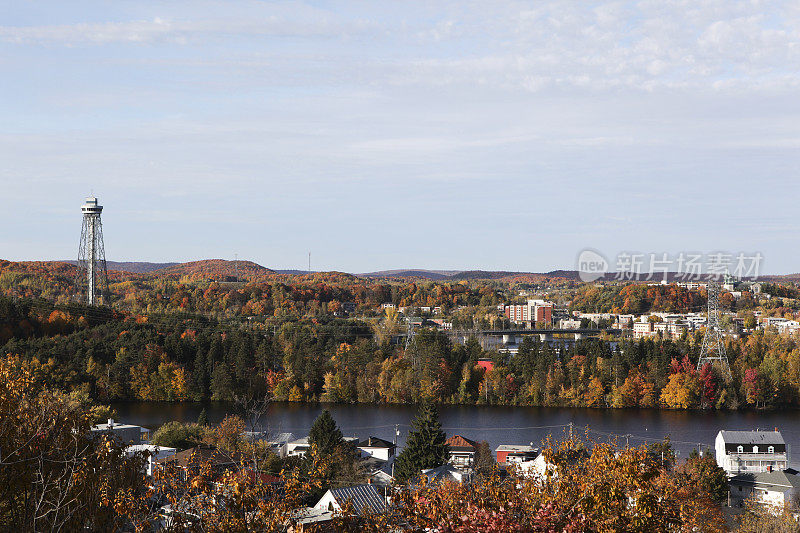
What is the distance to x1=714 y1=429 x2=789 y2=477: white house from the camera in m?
11.8

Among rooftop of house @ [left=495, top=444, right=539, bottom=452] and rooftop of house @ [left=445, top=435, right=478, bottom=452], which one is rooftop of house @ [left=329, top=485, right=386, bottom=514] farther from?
rooftop of house @ [left=495, top=444, right=539, bottom=452]

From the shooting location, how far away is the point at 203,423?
46.5 ft

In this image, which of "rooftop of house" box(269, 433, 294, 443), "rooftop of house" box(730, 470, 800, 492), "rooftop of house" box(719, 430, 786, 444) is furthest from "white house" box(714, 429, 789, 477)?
"rooftop of house" box(269, 433, 294, 443)

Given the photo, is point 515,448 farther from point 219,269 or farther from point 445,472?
point 219,269

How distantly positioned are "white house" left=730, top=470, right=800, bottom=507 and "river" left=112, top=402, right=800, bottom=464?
2.02m

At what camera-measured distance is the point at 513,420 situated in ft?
56.2

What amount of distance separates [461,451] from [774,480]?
13.7 ft

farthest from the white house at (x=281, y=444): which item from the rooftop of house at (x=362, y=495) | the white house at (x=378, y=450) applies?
the rooftop of house at (x=362, y=495)

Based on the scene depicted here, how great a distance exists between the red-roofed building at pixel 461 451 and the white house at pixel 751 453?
11.3 feet

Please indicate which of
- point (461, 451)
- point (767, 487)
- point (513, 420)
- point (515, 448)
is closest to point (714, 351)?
point (513, 420)

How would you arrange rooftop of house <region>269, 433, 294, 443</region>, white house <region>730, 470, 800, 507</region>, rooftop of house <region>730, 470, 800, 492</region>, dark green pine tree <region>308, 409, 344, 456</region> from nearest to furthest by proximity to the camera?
1. white house <region>730, 470, 800, 507</region>
2. rooftop of house <region>730, 470, 800, 492</region>
3. dark green pine tree <region>308, 409, 344, 456</region>
4. rooftop of house <region>269, 433, 294, 443</region>

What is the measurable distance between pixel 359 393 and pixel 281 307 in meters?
16.9

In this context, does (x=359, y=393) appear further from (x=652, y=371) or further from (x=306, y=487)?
(x=306, y=487)

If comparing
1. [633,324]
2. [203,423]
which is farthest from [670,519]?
[633,324]
